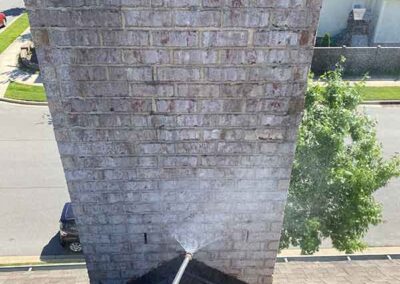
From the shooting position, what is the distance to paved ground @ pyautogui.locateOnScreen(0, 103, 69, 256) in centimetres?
1284

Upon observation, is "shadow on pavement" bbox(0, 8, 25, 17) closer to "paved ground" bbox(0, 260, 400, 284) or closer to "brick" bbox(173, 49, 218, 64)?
"paved ground" bbox(0, 260, 400, 284)

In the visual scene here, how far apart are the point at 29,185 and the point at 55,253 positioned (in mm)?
3711

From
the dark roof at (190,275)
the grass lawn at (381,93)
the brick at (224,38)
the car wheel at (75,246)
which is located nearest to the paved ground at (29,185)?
the car wheel at (75,246)

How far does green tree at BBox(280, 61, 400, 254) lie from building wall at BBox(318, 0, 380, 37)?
19.6 meters

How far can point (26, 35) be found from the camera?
28.1 meters

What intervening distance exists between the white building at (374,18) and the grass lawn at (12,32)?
22053 millimetres

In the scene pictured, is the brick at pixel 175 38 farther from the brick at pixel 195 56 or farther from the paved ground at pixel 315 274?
the paved ground at pixel 315 274

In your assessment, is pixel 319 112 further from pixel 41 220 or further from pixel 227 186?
pixel 41 220

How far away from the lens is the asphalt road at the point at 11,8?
3262 centimetres

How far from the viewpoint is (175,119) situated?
404 cm

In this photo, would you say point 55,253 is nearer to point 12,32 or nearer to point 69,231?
point 69,231

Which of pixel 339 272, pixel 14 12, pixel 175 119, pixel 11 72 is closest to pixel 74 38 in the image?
pixel 175 119

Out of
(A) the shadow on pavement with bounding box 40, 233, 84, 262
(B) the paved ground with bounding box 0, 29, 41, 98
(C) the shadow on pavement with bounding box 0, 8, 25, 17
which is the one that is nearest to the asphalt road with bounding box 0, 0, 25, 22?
(C) the shadow on pavement with bounding box 0, 8, 25, 17

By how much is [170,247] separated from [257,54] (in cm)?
267
